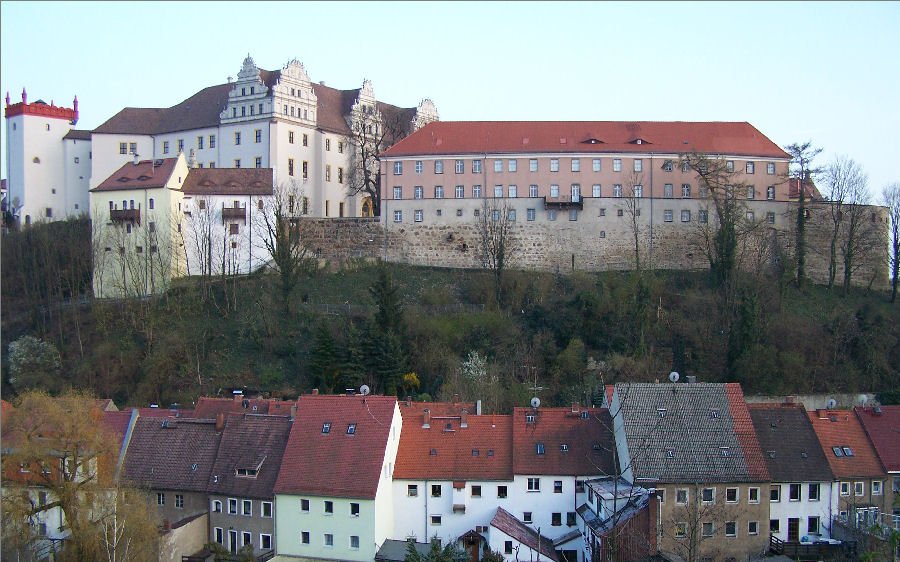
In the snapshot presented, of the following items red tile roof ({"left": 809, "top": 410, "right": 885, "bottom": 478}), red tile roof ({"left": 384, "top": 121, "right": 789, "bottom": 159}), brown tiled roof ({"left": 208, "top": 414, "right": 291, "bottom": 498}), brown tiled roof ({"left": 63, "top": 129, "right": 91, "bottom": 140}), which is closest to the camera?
brown tiled roof ({"left": 208, "top": 414, "right": 291, "bottom": 498})

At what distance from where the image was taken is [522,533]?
2792cm

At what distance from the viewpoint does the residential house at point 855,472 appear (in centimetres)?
2933

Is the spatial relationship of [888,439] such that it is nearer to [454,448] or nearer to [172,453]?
[454,448]

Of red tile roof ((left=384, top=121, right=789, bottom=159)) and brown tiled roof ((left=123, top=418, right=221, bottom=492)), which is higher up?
red tile roof ((left=384, top=121, right=789, bottom=159))

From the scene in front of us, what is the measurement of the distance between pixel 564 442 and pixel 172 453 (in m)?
12.2

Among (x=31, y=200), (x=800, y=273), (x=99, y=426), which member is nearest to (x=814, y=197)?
(x=800, y=273)

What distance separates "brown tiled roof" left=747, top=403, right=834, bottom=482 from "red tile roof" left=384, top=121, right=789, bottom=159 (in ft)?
76.9

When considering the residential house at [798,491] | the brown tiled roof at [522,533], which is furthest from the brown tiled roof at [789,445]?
the brown tiled roof at [522,533]

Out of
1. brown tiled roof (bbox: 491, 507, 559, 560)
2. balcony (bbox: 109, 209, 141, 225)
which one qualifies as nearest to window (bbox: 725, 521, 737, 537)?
brown tiled roof (bbox: 491, 507, 559, 560)

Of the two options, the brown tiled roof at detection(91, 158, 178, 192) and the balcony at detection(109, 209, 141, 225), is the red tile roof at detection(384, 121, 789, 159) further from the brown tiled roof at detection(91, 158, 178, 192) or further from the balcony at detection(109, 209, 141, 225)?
the balcony at detection(109, 209, 141, 225)

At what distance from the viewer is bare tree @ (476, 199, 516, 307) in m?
49.0

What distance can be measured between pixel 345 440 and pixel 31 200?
3987 centimetres

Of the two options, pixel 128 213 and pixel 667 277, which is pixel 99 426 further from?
pixel 667 277

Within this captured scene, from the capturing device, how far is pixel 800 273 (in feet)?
156
